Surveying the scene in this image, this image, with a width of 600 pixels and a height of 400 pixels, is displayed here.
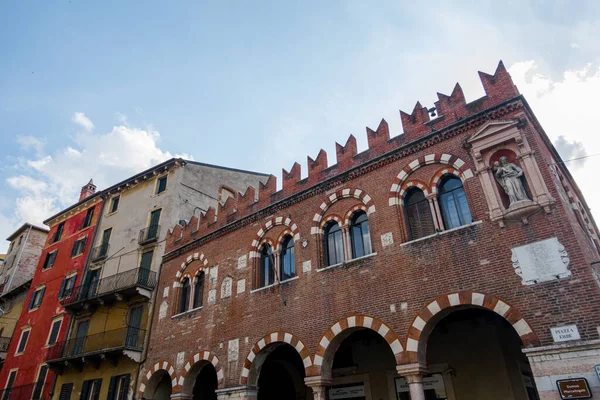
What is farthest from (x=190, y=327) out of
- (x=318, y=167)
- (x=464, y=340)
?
(x=464, y=340)

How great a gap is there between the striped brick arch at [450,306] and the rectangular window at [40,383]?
21159 mm

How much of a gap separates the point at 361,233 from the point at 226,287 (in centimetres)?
643

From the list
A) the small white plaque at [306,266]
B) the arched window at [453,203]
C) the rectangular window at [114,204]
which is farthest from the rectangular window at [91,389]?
the arched window at [453,203]

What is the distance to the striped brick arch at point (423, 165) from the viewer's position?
39.1 feet

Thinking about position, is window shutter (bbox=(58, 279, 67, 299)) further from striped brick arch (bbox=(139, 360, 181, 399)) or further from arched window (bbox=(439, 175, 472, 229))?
arched window (bbox=(439, 175, 472, 229))

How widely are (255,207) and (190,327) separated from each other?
5.71 m

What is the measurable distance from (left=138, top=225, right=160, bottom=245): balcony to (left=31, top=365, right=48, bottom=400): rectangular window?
9007mm

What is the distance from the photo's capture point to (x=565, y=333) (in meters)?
8.91

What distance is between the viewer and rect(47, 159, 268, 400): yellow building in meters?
19.4

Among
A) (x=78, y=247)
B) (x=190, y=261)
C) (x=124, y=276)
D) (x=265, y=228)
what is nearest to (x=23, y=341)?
(x=78, y=247)

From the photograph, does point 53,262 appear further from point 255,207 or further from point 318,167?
point 318,167

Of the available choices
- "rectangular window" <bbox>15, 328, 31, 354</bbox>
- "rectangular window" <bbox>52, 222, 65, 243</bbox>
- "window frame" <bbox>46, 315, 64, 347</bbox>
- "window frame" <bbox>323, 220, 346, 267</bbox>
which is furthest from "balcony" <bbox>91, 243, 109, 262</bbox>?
"window frame" <bbox>323, 220, 346, 267</bbox>

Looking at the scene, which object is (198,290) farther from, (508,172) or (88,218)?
(88,218)

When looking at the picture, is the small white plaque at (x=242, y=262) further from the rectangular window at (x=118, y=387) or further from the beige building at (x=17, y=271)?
the beige building at (x=17, y=271)
